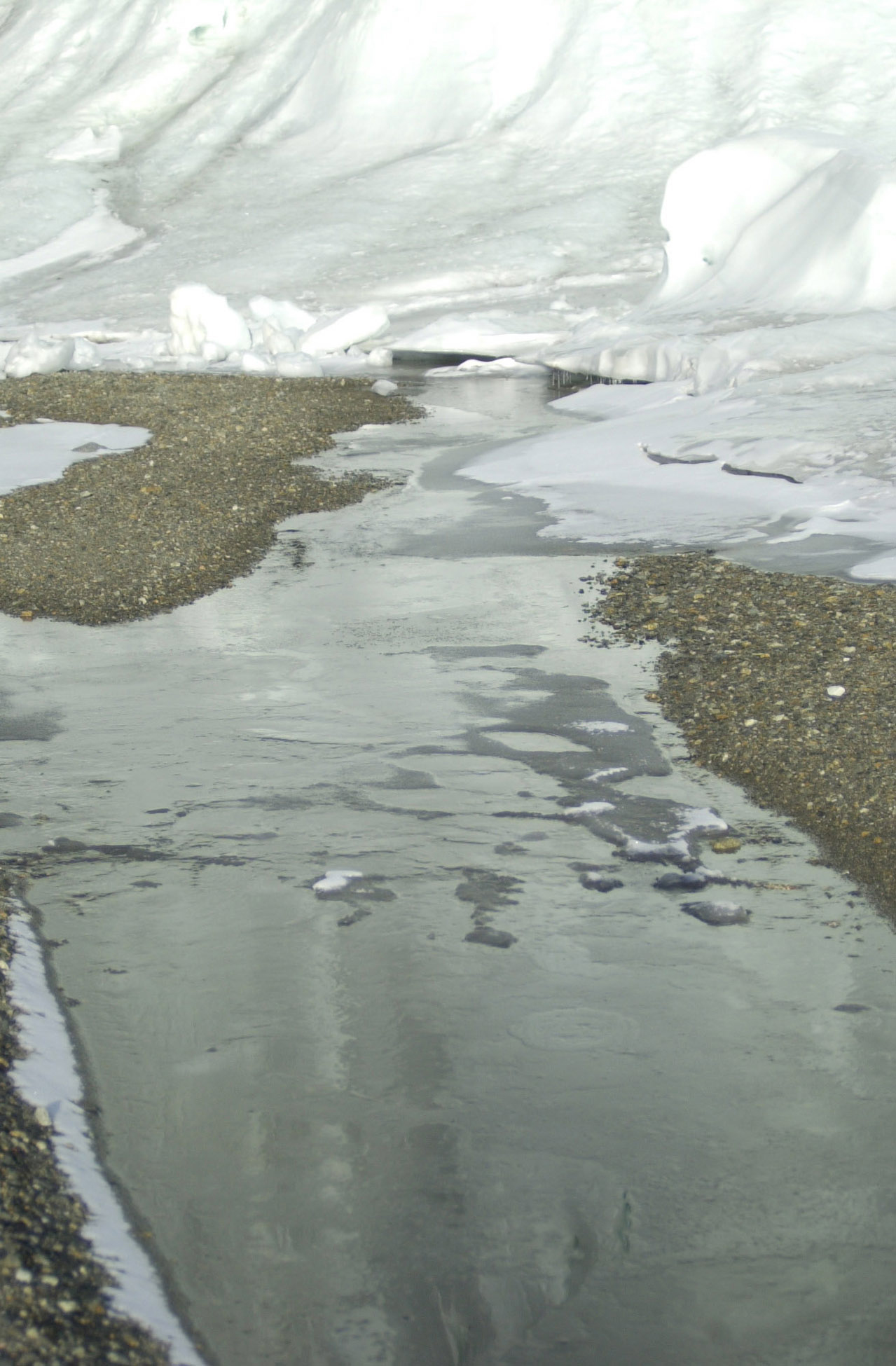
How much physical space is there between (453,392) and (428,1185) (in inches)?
686

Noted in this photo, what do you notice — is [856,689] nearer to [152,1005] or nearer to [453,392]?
[152,1005]

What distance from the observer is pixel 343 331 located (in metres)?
22.8

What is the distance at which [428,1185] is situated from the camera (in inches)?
132

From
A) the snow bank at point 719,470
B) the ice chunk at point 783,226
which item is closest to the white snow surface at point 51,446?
the snow bank at point 719,470

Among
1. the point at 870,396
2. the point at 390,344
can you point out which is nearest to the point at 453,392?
the point at 390,344

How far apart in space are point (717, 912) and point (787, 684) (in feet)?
6.64

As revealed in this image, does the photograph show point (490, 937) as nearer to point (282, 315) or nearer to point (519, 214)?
point (282, 315)

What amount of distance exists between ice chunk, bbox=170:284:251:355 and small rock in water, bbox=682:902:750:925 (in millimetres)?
19615

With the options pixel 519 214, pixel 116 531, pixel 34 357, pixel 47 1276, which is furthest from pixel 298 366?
pixel 47 1276

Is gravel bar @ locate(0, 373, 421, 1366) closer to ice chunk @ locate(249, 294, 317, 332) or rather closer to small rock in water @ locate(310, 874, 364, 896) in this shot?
small rock in water @ locate(310, 874, 364, 896)

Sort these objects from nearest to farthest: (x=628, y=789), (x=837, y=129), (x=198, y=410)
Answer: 1. (x=628, y=789)
2. (x=198, y=410)
3. (x=837, y=129)

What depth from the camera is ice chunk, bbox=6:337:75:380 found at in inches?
743

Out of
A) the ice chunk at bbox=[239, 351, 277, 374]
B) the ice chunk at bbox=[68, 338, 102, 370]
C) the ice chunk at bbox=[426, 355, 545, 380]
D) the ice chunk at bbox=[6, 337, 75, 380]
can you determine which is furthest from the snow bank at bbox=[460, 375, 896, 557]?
the ice chunk at bbox=[68, 338, 102, 370]

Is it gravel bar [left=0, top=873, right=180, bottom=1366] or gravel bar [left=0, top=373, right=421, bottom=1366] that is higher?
gravel bar [left=0, top=373, right=421, bottom=1366]
